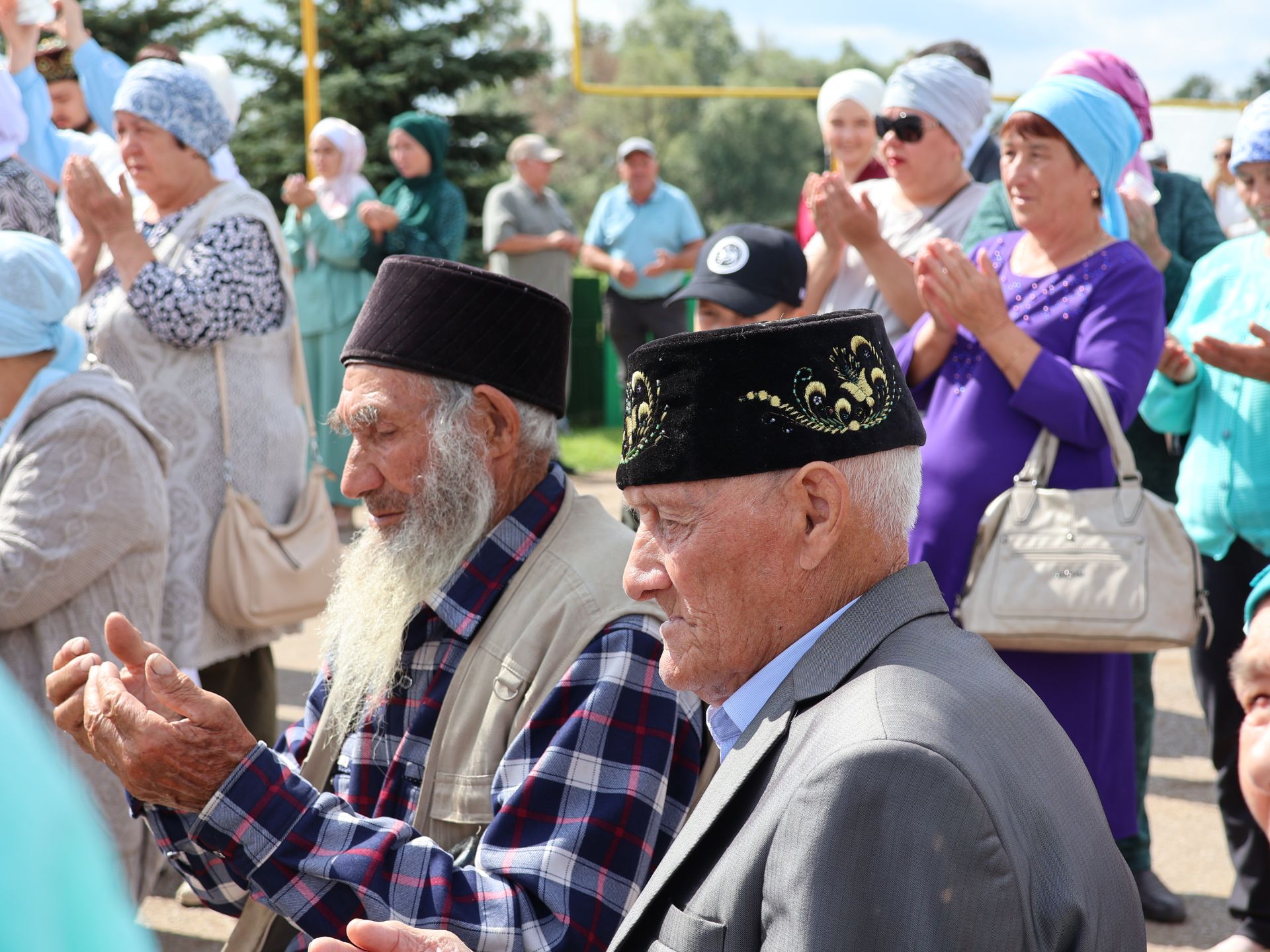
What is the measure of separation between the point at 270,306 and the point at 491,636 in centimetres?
232

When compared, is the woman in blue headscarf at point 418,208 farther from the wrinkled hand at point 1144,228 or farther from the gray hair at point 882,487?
the gray hair at point 882,487

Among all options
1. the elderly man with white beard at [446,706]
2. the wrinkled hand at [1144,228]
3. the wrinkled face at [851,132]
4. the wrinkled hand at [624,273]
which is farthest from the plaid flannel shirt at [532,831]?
the wrinkled hand at [624,273]

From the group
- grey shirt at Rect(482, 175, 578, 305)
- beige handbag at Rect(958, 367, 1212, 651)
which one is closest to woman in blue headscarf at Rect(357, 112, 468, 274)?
grey shirt at Rect(482, 175, 578, 305)

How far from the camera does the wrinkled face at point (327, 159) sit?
9.62 m

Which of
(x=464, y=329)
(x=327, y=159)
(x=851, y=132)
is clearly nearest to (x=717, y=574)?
(x=464, y=329)

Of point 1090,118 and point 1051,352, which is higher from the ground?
point 1090,118

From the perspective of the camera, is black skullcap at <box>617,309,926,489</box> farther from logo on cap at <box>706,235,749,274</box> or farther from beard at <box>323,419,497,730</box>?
logo on cap at <box>706,235,749,274</box>

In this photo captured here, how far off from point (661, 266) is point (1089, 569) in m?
7.59

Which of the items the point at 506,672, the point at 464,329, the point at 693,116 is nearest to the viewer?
the point at 506,672

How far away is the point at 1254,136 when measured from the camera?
366 centimetres

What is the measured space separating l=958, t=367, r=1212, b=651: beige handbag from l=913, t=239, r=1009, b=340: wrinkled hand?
230 mm

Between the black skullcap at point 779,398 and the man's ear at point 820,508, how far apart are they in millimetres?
18

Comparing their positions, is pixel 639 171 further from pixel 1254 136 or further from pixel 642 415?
pixel 642 415

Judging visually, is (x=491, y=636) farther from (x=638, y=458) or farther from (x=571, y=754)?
(x=638, y=458)
